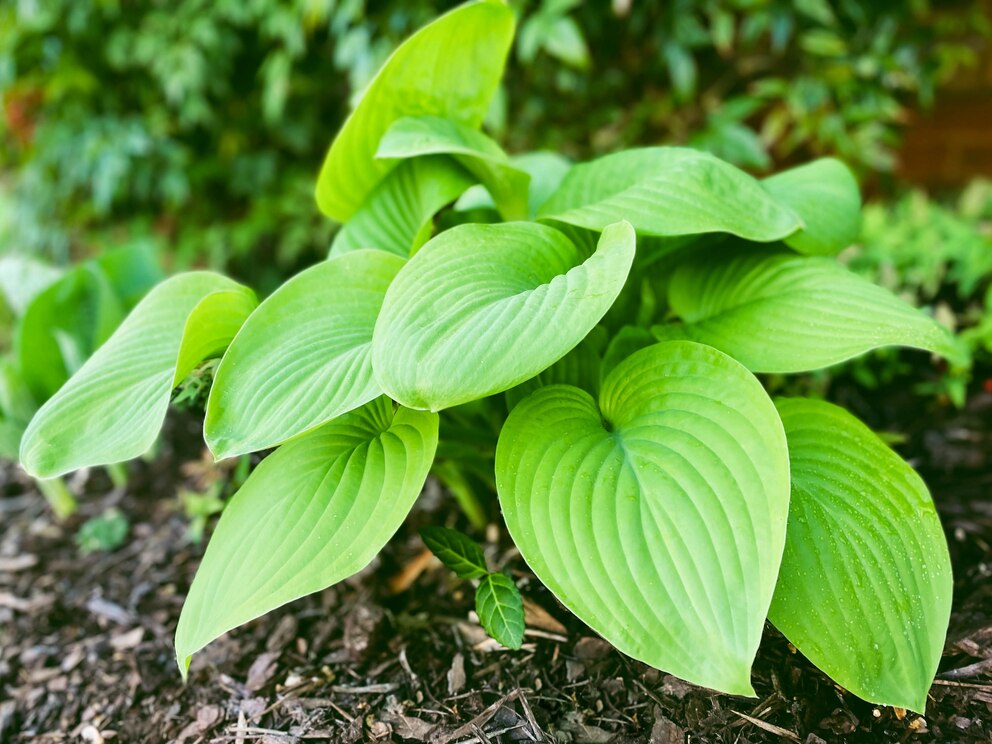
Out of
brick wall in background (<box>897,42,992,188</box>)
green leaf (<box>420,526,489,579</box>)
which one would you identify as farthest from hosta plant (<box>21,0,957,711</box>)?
brick wall in background (<box>897,42,992,188</box>)

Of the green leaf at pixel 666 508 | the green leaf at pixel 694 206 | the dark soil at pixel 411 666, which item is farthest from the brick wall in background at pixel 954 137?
the green leaf at pixel 666 508

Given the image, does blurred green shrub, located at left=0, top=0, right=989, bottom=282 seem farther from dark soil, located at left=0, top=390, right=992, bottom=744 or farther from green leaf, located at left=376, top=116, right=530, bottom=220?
dark soil, located at left=0, top=390, right=992, bottom=744

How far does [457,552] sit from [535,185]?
75 centimetres

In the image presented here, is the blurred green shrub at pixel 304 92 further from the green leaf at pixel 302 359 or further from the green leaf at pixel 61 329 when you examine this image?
the green leaf at pixel 302 359

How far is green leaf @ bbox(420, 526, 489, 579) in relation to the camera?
3.40 feet

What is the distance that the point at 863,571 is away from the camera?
0.93 meters

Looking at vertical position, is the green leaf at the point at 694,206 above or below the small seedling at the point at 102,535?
above

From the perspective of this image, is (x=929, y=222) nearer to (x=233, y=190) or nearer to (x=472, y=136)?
(x=472, y=136)

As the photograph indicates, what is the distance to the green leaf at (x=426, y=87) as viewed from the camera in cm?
121

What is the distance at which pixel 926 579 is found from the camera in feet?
3.06

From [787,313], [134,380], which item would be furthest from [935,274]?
[134,380]

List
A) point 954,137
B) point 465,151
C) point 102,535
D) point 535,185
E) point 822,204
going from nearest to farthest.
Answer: point 465,151, point 822,204, point 535,185, point 102,535, point 954,137

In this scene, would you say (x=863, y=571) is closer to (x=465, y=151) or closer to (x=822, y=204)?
(x=822, y=204)

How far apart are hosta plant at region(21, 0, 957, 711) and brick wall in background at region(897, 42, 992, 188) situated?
8.38 ft
